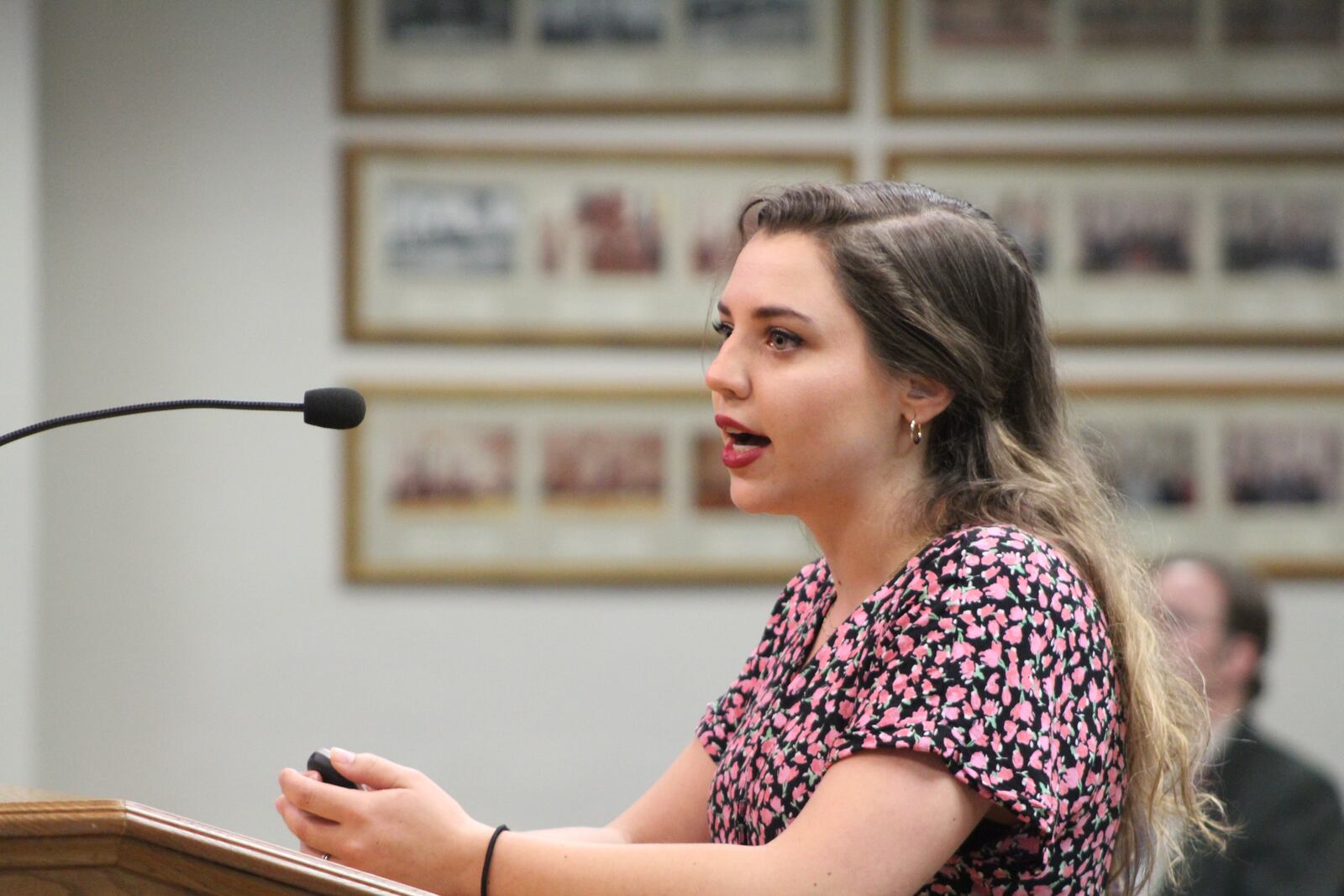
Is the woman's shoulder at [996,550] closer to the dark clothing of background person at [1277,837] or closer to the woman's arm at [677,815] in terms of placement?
the woman's arm at [677,815]

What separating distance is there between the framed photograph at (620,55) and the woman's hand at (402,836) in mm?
2475

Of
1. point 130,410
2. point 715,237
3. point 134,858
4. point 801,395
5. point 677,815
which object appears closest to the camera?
point 134,858

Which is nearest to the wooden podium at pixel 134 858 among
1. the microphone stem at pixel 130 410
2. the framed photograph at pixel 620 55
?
the microphone stem at pixel 130 410

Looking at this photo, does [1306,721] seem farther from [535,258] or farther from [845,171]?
[535,258]

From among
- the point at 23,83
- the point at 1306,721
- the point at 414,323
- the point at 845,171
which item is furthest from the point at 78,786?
the point at 1306,721

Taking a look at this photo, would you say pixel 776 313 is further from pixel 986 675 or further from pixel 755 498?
pixel 986 675

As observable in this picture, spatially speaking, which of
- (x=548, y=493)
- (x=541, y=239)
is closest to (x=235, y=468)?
(x=548, y=493)

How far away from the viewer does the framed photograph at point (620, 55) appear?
3471 mm

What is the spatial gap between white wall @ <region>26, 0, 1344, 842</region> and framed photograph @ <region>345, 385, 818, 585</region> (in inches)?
2.6

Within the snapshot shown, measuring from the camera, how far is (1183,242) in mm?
3633

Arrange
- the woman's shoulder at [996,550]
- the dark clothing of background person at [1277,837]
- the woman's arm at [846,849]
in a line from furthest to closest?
the dark clothing of background person at [1277,837], the woman's shoulder at [996,550], the woman's arm at [846,849]

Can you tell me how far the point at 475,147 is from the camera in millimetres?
3480

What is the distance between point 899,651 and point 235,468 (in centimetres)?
252

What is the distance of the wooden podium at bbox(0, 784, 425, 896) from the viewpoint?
909 mm
